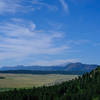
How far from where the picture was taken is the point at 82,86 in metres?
128

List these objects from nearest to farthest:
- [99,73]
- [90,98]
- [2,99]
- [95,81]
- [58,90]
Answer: [90,98], [2,99], [58,90], [95,81], [99,73]

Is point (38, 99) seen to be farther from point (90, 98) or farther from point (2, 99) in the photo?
point (90, 98)

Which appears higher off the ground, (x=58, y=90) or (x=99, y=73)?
(x=99, y=73)

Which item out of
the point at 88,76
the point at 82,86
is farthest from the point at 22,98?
the point at 88,76

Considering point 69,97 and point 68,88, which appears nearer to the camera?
point 69,97

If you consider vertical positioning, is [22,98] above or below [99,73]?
below

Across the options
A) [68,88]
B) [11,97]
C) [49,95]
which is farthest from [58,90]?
[11,97]

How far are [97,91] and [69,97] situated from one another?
16447mm

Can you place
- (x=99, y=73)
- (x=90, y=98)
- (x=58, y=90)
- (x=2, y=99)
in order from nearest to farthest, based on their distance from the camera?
(x=90, y=98)
(x=2, y=99)
(x=58, y=90)
(x=99, y=73)

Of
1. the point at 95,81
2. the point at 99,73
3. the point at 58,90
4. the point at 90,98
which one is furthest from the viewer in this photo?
the point at 99,73

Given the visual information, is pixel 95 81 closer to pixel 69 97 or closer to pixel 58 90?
pixel 58 90

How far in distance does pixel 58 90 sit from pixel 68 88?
798 centimetres

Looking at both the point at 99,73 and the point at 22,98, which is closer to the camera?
the point at 22,98

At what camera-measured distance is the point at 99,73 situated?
499 feet
